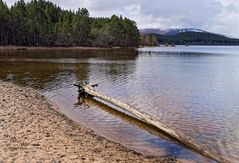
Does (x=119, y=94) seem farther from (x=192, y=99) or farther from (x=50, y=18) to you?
Result: (x=50, y=18)

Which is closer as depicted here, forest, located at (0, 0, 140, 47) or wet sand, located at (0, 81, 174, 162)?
wet sand, located at (0, 81, 174, 162)

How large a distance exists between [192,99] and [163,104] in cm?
360

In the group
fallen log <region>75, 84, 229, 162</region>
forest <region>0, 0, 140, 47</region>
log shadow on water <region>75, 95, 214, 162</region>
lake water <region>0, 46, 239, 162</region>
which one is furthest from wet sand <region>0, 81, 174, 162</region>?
forest <region>0, 0, 140, 47</region>

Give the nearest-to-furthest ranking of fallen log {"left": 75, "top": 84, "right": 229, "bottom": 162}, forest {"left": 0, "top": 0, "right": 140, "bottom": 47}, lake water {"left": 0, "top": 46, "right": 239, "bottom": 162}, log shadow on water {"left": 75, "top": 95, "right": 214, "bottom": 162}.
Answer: fallen log {"left": 75, "top": 84, "right": 229, "bottom": 162}
log shadow on water {"left": 75, "top": 95, "right": 214, "bottom": 162}
lake water {"left": 0, "top": 46, "right": 239, "bottom": 162}
forest {"left": 0, "top": 0, "right": 140, "bottom": 47}

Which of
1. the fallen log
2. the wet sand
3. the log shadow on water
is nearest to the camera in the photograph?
the wet sand

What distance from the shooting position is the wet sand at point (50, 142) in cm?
1224

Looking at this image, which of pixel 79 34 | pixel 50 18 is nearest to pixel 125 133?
pixel 79 34

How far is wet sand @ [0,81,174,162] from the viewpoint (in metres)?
12.2

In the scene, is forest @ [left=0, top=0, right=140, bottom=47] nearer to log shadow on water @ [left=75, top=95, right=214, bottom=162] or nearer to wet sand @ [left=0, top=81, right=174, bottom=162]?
log shadow on water @ [left=75, top=95, right=214, bottom=162]

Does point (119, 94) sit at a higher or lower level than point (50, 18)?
lower

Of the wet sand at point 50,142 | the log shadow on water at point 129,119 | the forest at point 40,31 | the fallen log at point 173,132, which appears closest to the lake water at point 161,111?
the log shadow on water at point 129,119

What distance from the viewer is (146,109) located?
24672 mm

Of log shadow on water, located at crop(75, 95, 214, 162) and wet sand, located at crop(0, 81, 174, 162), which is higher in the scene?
wet sand, located at crop(0, 81, 174, 162)

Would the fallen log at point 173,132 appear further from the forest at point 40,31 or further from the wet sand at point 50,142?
the forest at point 40,31
